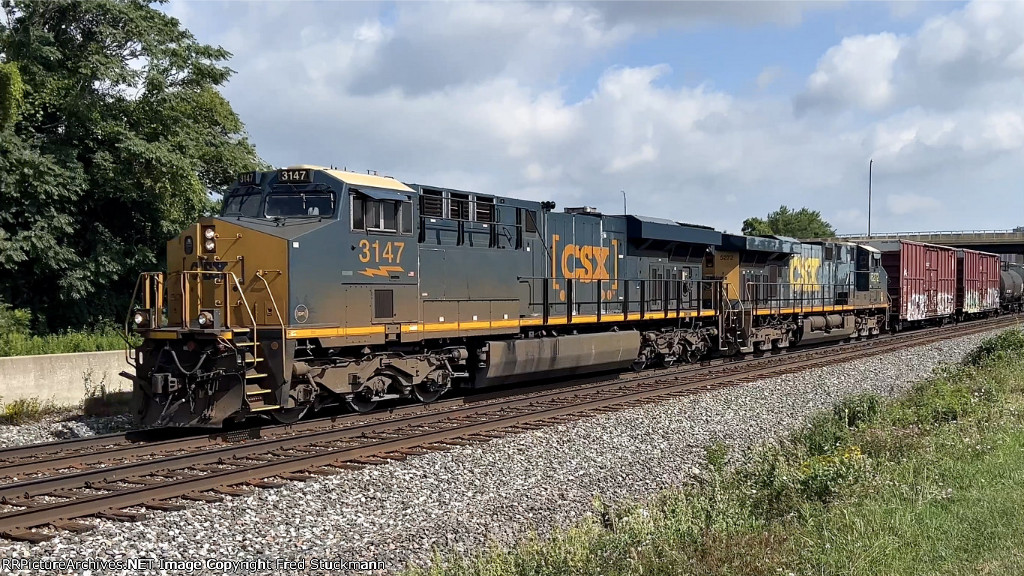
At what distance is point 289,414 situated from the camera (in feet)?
35.3

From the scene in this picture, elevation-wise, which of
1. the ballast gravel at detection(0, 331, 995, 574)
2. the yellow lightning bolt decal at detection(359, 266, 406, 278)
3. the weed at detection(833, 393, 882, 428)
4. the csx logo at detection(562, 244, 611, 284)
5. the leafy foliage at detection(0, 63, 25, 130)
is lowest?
the ballast gravel at detection(0, 331, 995, 574)

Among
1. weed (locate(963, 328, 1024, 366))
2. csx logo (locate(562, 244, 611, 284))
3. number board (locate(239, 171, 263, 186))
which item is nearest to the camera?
number board (locate(239, 171, 263, 186))

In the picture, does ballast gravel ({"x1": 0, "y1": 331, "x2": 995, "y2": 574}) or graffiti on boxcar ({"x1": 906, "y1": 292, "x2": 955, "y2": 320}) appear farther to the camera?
graffiti on boxcar ({"x1": 906, "y1": 292, "x2": 955, "y2": 320})

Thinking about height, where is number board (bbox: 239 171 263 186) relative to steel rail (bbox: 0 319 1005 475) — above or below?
above

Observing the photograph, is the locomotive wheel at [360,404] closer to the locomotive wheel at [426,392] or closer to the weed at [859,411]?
the locomotive wheel at [426,392]

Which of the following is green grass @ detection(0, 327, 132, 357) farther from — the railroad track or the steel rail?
the railroad track

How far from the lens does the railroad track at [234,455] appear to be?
22.7 ft

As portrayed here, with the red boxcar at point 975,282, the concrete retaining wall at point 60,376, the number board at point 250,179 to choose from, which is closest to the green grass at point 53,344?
the concrete retaining wall at point 60,376

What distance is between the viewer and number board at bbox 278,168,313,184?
35.5 ft

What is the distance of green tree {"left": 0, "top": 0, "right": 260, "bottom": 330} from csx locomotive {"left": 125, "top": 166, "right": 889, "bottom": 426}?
16.3ft

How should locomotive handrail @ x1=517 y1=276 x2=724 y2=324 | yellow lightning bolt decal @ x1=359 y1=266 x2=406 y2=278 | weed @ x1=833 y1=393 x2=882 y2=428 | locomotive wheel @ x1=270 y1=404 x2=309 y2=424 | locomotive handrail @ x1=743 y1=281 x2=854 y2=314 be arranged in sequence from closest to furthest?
locomotive wheel @ x1=270 y1=404 x2=309 y2=424 < weed @ x1=833 y1=393 x2=882 y2=428 < yellow lightning bolt decal @ x1=359 y1=266 x2=406 y2=278 < locomotive handrail @ x1=517 y1=276 x2=724 y2=324 < locomotive handrail @ x1=743 y1=281 x2=854 y2=314

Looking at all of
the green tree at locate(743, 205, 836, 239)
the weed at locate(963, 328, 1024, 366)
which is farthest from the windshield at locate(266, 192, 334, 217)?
the green tree at locate(743, 205, 836, 239)

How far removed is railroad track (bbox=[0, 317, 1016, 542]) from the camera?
6922 millimetres

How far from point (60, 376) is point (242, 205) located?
4297mm
